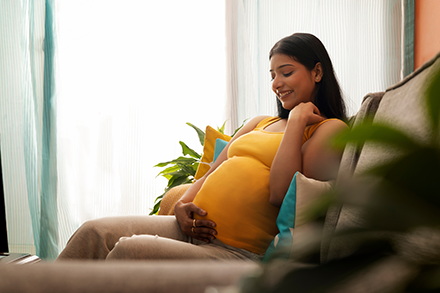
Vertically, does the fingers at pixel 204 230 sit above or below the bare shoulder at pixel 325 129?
below

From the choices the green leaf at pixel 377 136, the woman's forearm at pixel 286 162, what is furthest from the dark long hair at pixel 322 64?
the green leaf at pixel 377 136

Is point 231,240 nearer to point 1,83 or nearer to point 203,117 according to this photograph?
point 203,117

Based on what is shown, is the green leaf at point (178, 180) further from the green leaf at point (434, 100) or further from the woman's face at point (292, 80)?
the green leaf at point (434, 100)

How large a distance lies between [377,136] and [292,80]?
3.65ft

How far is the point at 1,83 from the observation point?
2441mm

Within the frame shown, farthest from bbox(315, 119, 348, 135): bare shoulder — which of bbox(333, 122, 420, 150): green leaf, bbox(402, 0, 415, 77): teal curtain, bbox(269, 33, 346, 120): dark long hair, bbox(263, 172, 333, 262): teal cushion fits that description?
bbox(402, 0, 415, 77): teal curtain

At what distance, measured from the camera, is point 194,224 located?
1.03 m

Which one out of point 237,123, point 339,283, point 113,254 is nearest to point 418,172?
point 339,283

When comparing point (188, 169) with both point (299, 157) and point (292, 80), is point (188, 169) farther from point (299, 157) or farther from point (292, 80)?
point (299, 157)

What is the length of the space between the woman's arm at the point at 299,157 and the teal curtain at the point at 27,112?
210 centimetres

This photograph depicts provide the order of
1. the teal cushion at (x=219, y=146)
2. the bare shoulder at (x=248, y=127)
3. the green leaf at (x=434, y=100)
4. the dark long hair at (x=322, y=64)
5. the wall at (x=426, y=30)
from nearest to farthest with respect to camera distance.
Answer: the green leaf at (x=434, y=100) < the dark long hair at (x=322, y=64) < the bare shoulder at (x=248, y=127) < the teal cushion at (x=219, y=146) < the wall at (x=426, y=30)

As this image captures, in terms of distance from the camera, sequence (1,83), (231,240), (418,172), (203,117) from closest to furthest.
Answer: (418,172)
(231,240)
(1,83)
(203,117)

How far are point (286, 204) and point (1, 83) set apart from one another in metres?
2.58

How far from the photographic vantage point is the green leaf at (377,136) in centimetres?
16
